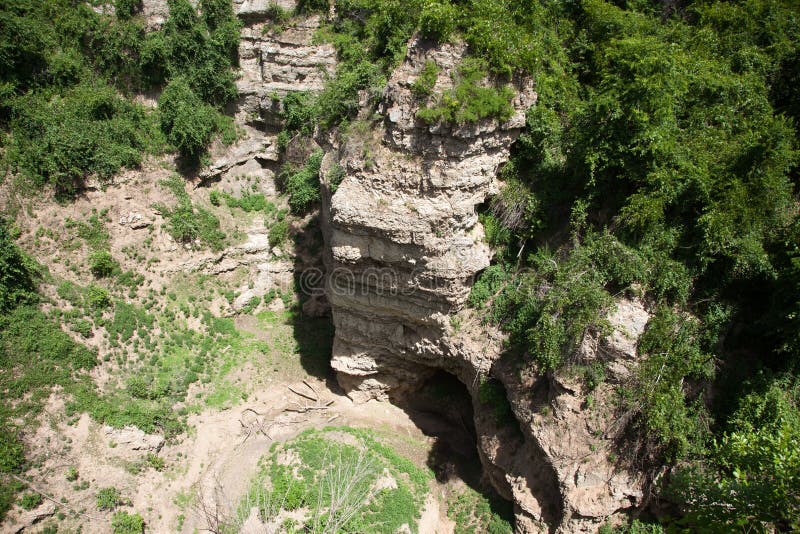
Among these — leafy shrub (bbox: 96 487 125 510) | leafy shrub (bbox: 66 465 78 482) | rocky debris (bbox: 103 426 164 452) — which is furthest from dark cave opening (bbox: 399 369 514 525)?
leafy shrub (bbox: 66 465 78 482)

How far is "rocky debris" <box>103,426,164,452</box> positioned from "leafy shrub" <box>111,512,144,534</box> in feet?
6.91

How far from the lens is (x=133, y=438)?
54.4ft

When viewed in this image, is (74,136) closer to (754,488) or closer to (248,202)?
(248,202)

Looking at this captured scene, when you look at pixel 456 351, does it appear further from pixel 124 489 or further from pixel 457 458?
pixel 124 489

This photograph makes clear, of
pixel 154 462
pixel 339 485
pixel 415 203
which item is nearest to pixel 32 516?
pixel 154 462

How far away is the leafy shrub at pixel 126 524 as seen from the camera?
14859 millimetres

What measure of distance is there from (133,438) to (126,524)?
273 centimetres

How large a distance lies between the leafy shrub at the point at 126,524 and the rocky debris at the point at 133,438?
2107mm

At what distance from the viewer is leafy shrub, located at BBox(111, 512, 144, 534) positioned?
48.8 ft

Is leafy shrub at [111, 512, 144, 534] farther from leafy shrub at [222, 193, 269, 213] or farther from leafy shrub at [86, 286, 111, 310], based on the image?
leafy shrub at [222, 193, 269, 213]

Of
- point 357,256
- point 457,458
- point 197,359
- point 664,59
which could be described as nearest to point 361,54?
point 357,256

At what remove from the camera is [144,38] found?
73.9 ft

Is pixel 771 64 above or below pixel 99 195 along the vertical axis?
above

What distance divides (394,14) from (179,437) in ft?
55.3
